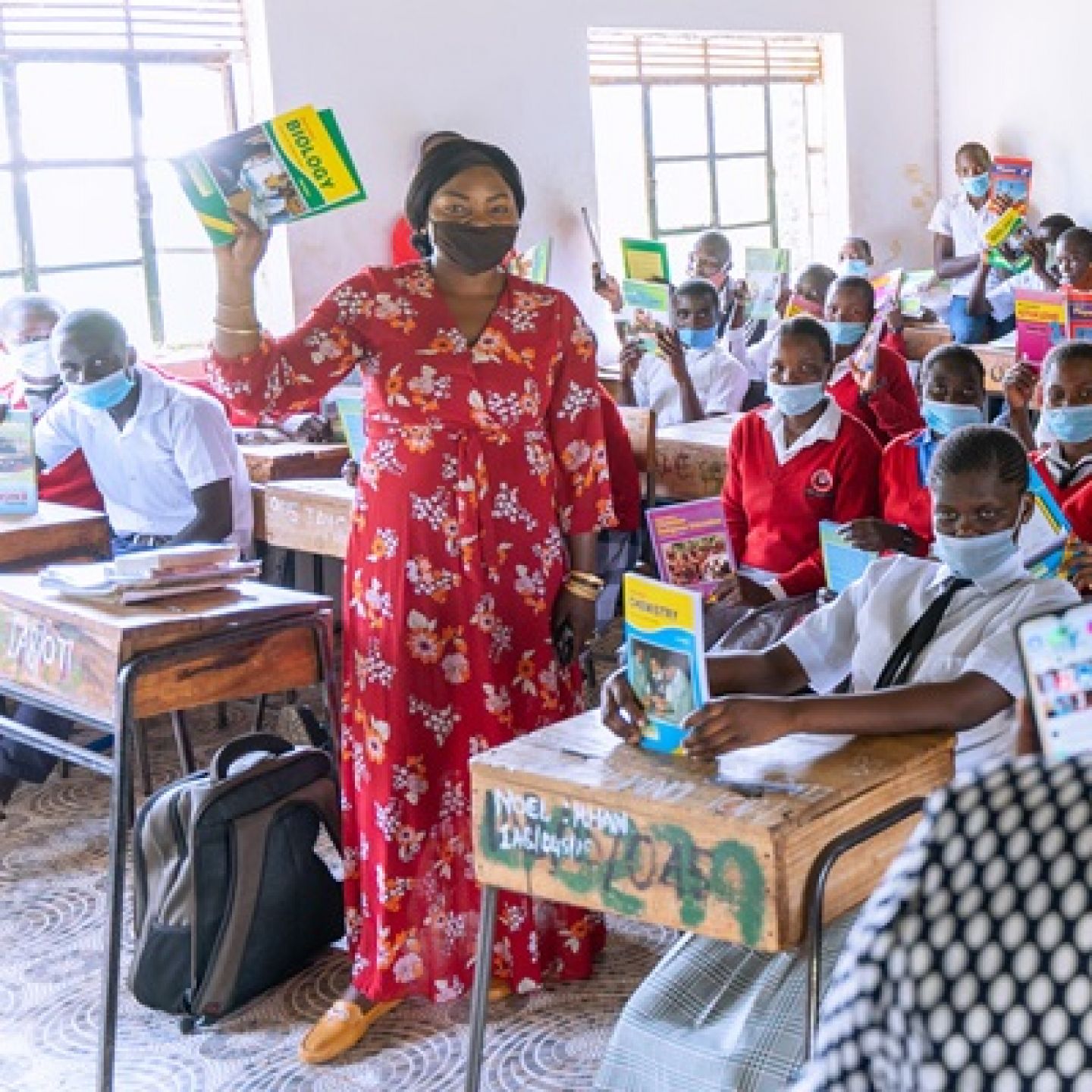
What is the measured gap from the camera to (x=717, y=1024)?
7.39ft

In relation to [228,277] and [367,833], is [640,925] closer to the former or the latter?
[367,833]

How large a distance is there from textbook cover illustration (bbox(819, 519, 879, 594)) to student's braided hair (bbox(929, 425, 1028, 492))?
24.2 inches

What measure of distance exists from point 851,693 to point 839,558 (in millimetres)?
993

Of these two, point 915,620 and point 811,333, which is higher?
point 811,333

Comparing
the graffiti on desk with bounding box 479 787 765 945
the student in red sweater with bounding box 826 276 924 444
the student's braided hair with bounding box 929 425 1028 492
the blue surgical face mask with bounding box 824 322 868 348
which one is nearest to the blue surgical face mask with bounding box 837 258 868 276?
the blue surgical face mask with bounding box 824 322 868 348

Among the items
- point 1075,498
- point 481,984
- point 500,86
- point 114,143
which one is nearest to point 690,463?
point 1075,498

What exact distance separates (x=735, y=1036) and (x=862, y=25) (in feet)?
27.2

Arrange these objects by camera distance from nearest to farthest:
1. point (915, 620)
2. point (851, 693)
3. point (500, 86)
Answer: point (851, 693), point (915, 620), point (500, 86)

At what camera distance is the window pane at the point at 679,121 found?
8.72m

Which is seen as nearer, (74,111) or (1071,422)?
(1071,422)

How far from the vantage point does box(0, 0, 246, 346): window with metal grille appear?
6344 millimetres

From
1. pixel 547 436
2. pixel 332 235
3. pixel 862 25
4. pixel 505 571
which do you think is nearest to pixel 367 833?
pixel 505 571

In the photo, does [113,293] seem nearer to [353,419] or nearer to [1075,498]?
[353,419]

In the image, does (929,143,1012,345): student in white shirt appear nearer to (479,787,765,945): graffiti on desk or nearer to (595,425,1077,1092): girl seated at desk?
(595,425,1077,1092): girl seated at desk
